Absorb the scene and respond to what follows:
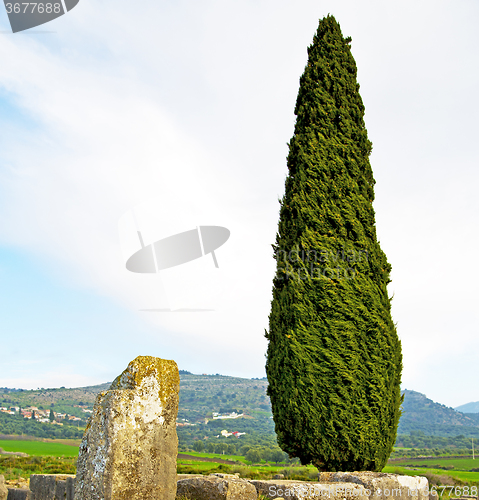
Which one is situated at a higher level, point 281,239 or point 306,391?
point 281,239

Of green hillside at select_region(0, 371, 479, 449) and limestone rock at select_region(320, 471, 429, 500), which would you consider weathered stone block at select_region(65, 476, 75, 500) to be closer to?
limestone rock at select_region(320, 471, 429, 500)

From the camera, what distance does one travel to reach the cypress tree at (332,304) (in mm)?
10516

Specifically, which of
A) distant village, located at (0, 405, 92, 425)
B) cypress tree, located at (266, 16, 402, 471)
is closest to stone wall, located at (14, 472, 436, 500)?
cypress tree, located at (266, 16, 402, 471)

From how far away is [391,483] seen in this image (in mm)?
7961

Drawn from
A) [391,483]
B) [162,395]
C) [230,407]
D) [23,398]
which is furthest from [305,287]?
[230,407]

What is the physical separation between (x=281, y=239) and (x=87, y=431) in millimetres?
8229

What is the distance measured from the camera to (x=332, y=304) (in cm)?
1100

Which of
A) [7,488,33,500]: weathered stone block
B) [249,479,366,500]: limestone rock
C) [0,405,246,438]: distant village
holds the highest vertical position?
[249,479,366,500]: limestone rock

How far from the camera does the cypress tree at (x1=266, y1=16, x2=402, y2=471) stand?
414 inches

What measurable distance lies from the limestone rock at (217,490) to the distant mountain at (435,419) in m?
47.1

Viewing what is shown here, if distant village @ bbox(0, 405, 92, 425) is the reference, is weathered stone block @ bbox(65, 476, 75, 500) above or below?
above

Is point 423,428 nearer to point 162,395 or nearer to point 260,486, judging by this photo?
point 260,486

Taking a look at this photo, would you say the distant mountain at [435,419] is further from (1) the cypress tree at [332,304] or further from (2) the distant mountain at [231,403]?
(1) the cypress tree at [332,304]

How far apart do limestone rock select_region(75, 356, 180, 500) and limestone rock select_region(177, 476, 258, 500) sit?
1143 millimetres
